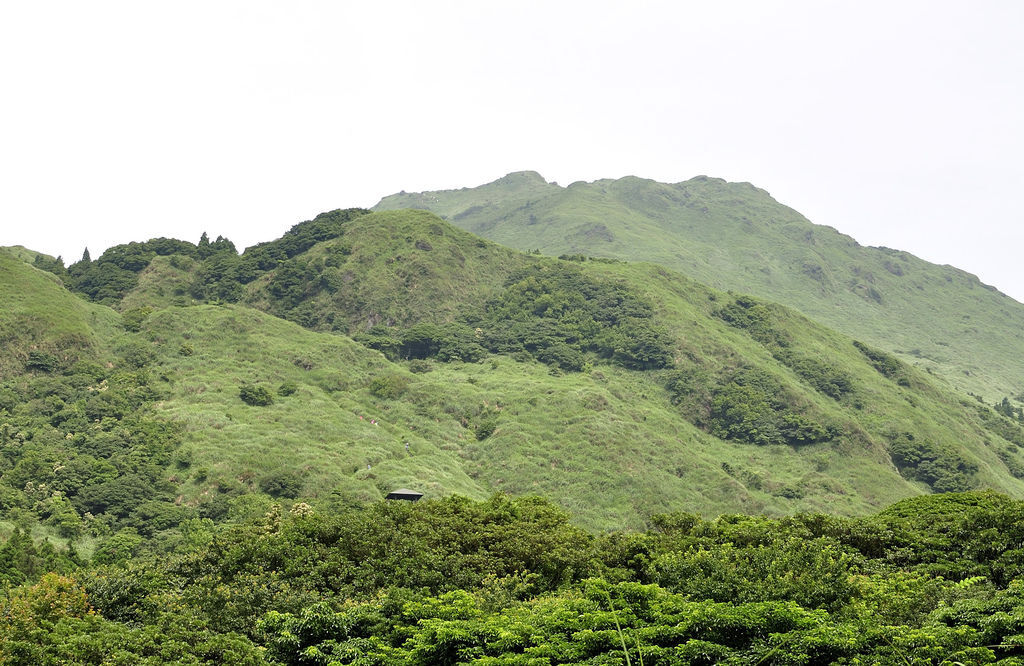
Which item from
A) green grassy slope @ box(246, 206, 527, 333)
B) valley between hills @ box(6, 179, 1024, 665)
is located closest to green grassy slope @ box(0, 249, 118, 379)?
valley between hills @ box(6, 179, 1024, 665)

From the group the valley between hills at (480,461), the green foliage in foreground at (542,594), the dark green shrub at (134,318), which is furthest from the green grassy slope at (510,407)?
the green foliage in foreground at (542,594)

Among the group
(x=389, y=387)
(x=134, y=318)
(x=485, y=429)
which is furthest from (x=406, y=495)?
(x=134, y=318)

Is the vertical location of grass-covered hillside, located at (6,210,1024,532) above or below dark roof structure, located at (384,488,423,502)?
above

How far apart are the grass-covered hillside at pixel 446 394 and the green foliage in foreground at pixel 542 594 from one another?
67.4ft

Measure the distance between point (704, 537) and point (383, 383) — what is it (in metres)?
54.3

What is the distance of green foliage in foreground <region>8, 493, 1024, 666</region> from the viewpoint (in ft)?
55.1

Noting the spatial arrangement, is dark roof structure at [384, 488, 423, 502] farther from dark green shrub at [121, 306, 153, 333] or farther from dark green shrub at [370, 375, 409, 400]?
dark green shrub at [121, 306, 153, 333]

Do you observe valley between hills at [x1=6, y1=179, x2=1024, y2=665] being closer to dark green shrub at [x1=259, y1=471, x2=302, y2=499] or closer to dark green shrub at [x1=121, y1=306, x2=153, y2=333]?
dark green shrub at [x1=259, y1=471, x2=302, y2=499]

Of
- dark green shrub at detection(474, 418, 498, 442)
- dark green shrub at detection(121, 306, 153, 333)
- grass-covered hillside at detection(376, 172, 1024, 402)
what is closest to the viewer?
dark green shrub at detection(474, 418, 498, 442)

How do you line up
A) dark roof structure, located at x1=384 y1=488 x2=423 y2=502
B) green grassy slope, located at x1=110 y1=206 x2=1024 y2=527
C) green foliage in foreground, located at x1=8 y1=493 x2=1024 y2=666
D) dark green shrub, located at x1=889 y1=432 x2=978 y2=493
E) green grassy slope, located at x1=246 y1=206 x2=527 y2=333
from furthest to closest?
green grassy slope, located at x1=246 y1=206 x2=527 y2=333, dark green shrub, located at x1=889 y1=432 x2=978 y2=493, green grassy slope, located at x1=110 y1=206 x2=1024 y2=527, dark roof structure, located at x1=384 y1=488 x2=423 y2=502, green foliage in foreground, located at x1=8 y1=493 x2=1024 y2=666

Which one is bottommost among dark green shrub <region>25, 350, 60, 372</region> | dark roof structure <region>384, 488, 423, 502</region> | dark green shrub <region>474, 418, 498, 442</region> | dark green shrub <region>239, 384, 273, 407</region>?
dark roof structure <region>384, 488, 423, 502</region>

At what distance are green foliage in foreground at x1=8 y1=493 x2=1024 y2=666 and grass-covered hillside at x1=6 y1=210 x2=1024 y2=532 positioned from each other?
809 inches

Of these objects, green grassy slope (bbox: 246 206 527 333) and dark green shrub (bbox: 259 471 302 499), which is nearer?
dark green shrub (bbox: 259 471 302 499)

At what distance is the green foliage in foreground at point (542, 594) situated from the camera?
1680 centimetres
